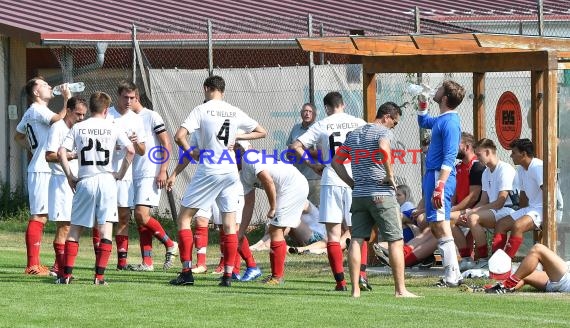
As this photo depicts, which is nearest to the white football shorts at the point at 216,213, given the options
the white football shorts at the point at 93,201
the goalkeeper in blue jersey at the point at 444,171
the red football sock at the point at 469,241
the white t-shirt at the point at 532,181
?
the white football shorts at the point at 93,201

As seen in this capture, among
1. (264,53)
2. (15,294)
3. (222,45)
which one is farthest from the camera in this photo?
(264,53)

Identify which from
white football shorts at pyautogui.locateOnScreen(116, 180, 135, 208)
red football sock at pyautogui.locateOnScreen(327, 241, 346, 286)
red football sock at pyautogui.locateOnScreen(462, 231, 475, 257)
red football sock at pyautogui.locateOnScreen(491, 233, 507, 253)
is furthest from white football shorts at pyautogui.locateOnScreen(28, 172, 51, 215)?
red football sock at pyautogui.locateOnScreen(491, 233, 507, 253)

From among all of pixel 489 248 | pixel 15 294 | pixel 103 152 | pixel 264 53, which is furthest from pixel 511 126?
pixel 264 53

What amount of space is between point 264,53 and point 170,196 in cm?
448

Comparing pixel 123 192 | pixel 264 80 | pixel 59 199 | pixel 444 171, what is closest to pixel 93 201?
pixel 59 199

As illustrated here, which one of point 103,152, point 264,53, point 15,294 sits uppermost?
point 264,53

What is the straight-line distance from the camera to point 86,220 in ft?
41.4

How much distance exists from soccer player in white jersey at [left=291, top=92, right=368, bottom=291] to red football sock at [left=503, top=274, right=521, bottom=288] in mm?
1368

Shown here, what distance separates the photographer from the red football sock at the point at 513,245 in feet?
46.0

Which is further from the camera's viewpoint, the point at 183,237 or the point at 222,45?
the point at 222,45

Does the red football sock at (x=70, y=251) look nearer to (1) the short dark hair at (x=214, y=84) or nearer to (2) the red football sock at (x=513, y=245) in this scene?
(1) the short dark hair at (x=214, y=84)

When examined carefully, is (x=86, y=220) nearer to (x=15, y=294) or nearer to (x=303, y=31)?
(x=15, y=294)

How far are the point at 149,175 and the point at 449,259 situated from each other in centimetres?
359

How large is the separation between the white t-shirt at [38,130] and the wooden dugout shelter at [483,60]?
8.91 ft
